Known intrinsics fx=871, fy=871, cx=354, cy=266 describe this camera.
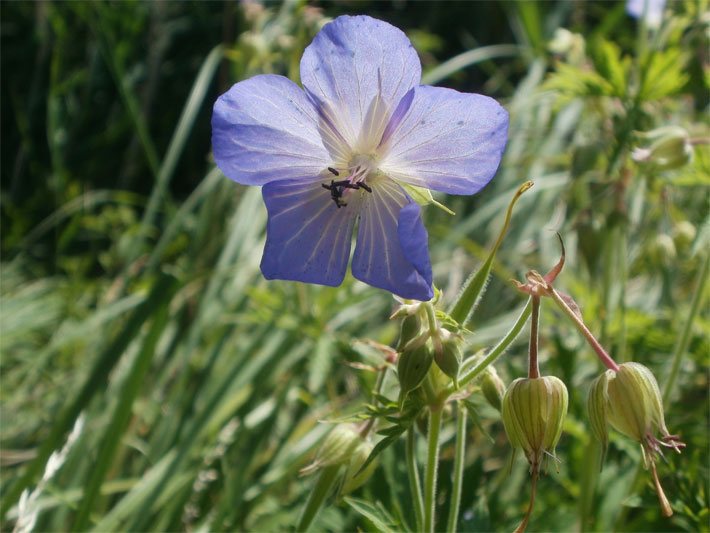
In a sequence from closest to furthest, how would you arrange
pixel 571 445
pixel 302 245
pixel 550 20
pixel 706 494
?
pixel 302 245
pixel 706 494
pixel 571 445
pixel 550 20

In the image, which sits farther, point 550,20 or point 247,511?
point 550,20

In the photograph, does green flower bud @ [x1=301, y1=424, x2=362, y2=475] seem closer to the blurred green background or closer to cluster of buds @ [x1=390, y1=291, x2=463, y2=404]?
the blurred green background

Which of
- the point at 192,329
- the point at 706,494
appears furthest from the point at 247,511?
the point at 706,494

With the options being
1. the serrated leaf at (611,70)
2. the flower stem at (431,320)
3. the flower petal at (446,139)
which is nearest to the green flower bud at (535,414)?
the flower stem at (431,320)

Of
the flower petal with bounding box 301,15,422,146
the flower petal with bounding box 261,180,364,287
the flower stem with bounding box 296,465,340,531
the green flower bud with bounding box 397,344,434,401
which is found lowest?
the flower stem with bounding box 296,465,340,531

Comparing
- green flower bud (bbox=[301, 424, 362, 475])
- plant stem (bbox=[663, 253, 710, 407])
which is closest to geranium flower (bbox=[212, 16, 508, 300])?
green flower bud (bbox=[301, 424, 362, 475])

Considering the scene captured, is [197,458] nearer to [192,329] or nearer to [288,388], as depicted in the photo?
[288,388]

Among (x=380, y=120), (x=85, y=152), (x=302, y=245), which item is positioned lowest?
(x=85, y=152)

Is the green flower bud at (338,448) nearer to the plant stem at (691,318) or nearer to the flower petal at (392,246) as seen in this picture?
the flower petal at (392,246)
